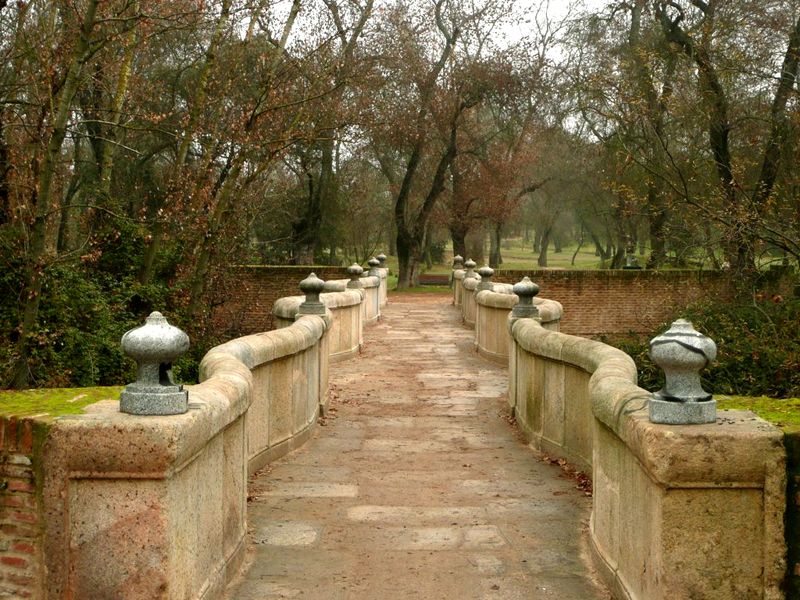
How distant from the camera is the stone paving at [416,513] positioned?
5.27 metres

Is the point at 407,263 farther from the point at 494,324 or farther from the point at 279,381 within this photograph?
the point at 279,381

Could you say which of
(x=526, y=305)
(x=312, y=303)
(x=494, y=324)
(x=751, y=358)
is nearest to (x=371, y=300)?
(x=494, y=324)

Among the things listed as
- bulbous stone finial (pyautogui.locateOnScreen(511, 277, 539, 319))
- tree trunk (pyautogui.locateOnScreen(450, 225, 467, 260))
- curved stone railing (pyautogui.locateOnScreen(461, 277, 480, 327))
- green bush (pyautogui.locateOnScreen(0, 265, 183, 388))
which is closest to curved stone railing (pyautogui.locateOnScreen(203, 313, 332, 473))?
bulbous stone finial (pyautogui.locateOnScreen(511, 277, 539, 319))

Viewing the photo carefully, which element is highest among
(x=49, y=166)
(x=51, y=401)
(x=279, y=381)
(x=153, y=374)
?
(x=49, y=166)

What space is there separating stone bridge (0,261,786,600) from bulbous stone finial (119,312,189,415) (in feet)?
0.24

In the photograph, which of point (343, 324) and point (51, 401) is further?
point (343, 324)

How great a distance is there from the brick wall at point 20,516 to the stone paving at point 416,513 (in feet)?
4.25

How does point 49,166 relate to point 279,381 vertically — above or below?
above

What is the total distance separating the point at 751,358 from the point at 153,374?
11.4m

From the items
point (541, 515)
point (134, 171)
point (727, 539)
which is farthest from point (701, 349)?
point (134, 171)

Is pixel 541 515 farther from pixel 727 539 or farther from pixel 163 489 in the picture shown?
pixel 163 489

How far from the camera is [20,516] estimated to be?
13.2ft

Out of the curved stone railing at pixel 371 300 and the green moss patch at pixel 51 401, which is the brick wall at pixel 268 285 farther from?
the green moss patch at pixel 51 401

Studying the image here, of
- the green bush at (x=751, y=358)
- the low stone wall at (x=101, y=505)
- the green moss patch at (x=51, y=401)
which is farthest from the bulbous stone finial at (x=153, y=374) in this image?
the green bush at (x=751, y=358)
